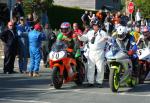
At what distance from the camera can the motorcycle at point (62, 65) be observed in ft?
51.2

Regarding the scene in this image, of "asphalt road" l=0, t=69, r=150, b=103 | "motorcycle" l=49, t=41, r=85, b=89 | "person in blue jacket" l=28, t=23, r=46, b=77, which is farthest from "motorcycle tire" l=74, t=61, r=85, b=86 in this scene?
"person in blue jacket" l=28, t=23, r=46, b=77

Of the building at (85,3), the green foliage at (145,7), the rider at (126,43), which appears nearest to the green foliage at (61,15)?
the green foliage at (145,7)

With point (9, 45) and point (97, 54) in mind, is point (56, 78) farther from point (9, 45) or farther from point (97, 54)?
point (9, 45)

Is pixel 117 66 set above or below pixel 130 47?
below

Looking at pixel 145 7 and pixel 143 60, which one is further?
pixel 145 7

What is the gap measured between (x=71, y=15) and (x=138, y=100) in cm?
3192

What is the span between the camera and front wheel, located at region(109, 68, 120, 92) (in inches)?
594

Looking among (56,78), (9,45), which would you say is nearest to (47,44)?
(9,45)

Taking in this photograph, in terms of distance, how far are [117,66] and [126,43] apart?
1.04 m

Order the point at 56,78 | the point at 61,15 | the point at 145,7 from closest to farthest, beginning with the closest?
1. the point at 56,78
2. the point at 61,15
3. the point at 145,7

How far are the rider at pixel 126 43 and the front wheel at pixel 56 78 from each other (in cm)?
181

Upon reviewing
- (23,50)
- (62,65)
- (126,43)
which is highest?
(126,43)

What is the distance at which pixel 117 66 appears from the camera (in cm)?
1541

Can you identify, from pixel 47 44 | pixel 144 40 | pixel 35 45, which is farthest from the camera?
pixel 47 44
